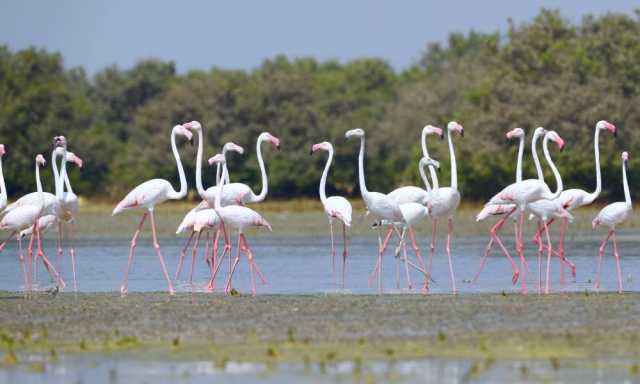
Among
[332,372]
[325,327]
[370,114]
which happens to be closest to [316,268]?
[325,327]

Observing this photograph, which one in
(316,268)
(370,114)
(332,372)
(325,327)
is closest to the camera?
(332,372)

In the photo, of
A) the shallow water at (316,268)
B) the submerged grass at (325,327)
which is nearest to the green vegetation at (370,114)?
the shallow water at (316,268)

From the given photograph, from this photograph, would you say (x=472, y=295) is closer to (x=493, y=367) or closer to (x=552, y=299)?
(x=552, y=299)

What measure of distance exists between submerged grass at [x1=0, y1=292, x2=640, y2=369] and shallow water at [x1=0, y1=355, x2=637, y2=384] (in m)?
0.25

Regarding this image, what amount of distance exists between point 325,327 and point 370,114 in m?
57.6

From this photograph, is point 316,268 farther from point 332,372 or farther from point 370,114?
point 370,114

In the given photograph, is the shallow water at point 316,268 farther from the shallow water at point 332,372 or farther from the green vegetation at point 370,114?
the green vegetation at point 370,114

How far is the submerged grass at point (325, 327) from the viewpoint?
39.5ft

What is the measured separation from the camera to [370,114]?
233 feet

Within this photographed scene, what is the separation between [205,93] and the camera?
6056cm

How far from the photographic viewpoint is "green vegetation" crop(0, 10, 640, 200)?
152 feet

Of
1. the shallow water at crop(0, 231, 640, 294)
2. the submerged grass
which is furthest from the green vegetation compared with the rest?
the submerged grass

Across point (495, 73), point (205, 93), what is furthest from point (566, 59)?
point (205, 93)

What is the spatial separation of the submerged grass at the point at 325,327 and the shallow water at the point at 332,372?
25 cm
